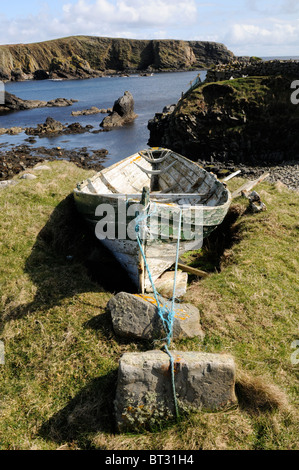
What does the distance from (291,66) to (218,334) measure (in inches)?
1154

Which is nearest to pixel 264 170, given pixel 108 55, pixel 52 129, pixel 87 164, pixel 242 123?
pixel 242 123

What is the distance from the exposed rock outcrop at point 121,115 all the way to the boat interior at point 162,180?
3440cm

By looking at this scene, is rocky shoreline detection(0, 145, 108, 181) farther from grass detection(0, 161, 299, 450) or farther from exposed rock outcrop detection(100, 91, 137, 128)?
grass detection(0, 161, 299, 450)

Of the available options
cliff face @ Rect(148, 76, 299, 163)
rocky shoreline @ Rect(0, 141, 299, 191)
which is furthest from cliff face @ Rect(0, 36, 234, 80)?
cliff face @ Rect(148, 76, 299, 163)

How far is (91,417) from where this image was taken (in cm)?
436

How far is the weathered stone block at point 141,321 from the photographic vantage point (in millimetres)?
5355

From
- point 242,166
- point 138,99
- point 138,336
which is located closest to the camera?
point 138,336

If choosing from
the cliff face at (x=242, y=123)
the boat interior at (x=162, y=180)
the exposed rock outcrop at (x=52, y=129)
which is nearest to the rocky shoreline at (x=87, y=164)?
the cliff face at (x=242, y=123)

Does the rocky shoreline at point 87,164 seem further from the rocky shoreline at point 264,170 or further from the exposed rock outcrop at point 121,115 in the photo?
the exposed rock outcrop at point 121,115

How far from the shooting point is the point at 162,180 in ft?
39.9

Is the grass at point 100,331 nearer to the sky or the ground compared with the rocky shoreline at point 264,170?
nearer to the ground

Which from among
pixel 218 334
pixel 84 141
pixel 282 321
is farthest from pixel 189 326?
pixel 84 141
